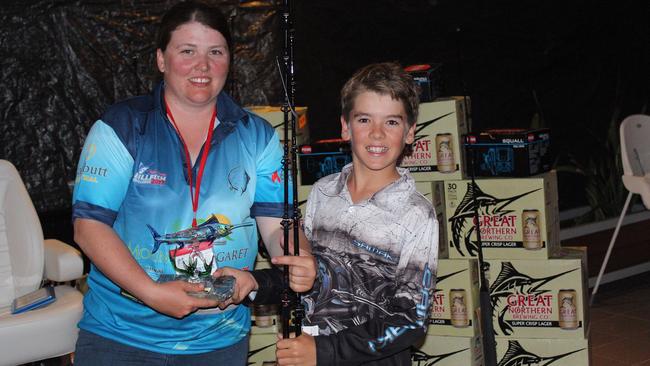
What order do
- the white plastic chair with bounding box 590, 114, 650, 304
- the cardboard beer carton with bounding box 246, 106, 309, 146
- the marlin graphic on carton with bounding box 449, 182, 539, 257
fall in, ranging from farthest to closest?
the white plastic chair with bounding box 590, 114, 650, 304
the marlin graphic on carton with bounding box 449, 182, 539, 257
the cardboard beer carton with bounding box 246, 106, 309, 146

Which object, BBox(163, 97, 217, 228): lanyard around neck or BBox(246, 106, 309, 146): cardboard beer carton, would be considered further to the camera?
BBox(246, 106, 309, 146): cardboard beer carton

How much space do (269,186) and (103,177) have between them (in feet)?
1.45

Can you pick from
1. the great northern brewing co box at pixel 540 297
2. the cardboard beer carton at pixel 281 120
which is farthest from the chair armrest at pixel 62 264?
the great northern brewing co box at pixel 540 297

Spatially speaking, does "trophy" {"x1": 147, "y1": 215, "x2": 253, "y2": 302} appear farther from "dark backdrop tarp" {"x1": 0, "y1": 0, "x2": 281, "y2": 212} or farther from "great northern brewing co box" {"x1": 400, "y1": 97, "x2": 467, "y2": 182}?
"dark backdrop tarp" {"x1": 0, "y1": 0, "x2": 281, "y2": 212}

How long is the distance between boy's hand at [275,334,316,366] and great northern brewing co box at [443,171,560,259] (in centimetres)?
228

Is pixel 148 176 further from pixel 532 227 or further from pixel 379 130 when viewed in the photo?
pixel 532 227

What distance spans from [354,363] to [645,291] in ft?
15.3

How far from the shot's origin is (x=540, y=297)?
165 inches

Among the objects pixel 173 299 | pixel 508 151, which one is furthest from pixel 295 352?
pixel 508 151

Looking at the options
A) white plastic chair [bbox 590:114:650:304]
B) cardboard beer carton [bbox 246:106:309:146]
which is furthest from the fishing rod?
Result: white plastic chair [bbox 590:114:650:304]

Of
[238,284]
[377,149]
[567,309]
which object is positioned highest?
[377,149]

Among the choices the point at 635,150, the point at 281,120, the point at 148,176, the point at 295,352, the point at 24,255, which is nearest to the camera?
the point at 295,352

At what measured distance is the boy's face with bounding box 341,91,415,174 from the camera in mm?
2289

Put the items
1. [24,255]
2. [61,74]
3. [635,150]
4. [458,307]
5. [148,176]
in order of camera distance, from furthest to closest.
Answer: [635,150] → [61,74] → [458,307] → [24,255] → [148,176]
